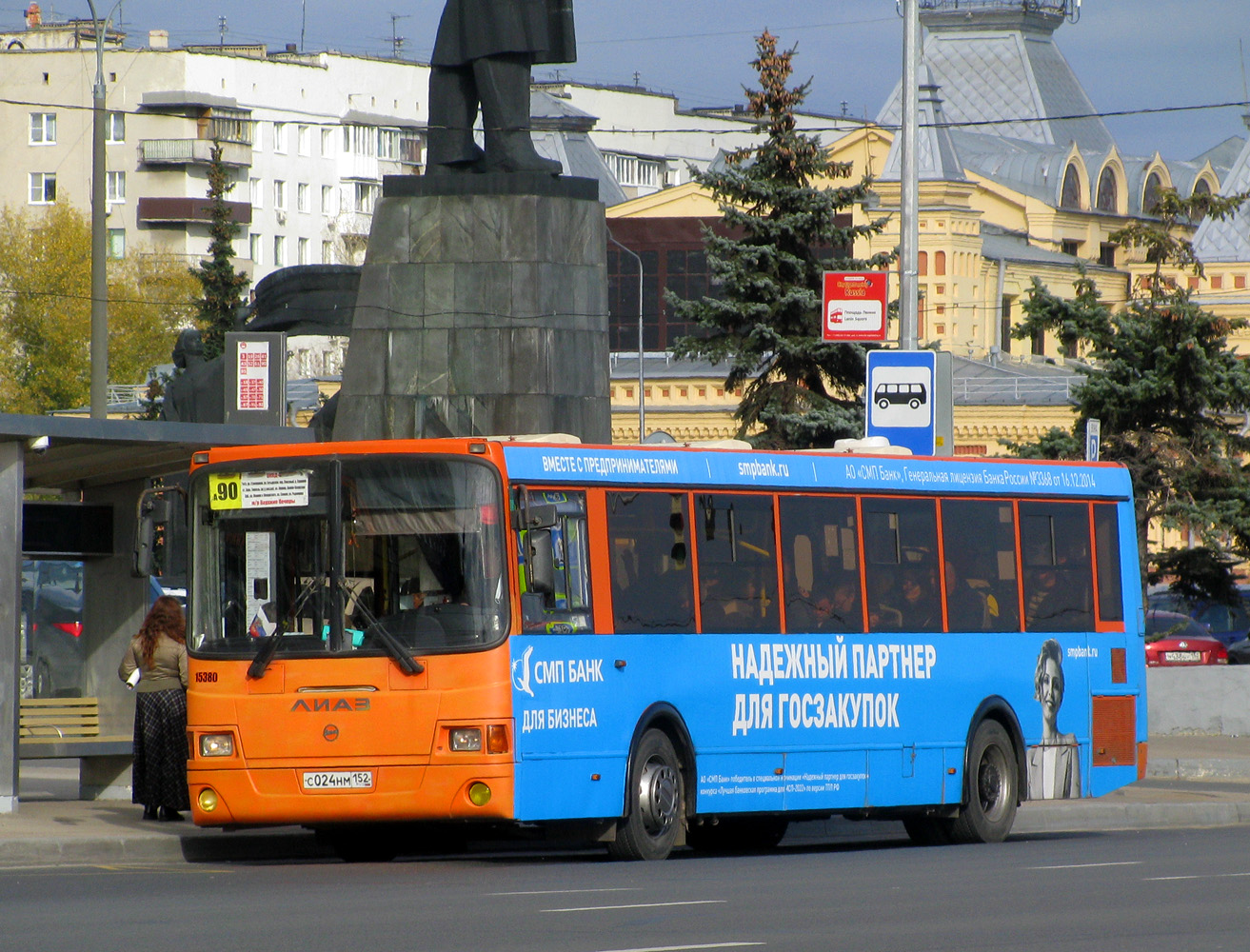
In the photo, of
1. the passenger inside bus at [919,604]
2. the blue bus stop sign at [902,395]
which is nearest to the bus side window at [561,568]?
the passenger inside bus at [919,604]

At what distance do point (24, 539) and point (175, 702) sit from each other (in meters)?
2.19

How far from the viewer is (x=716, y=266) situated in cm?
3456

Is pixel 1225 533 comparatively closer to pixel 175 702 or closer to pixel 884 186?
pixel 175 702

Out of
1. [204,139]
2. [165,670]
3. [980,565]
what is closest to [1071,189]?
[204,139]

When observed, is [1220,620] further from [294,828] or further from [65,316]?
[65,316]

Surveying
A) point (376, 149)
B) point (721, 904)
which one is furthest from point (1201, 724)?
point (376, 149)

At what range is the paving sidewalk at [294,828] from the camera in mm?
15055

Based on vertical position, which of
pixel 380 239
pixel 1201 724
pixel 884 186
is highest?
pixel 884 186

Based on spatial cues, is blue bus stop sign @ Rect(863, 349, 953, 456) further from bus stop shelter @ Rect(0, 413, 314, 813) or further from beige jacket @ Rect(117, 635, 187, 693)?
beige jacket @ Rect(117, 635, 187, 693)

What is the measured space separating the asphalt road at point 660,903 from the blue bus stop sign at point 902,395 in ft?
18.0

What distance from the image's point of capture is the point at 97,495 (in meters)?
19.5

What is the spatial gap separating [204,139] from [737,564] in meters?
96.8

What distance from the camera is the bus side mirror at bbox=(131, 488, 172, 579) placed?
15.0m

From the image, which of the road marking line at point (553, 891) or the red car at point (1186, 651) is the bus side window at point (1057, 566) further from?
the red car at point (1186, 651)
